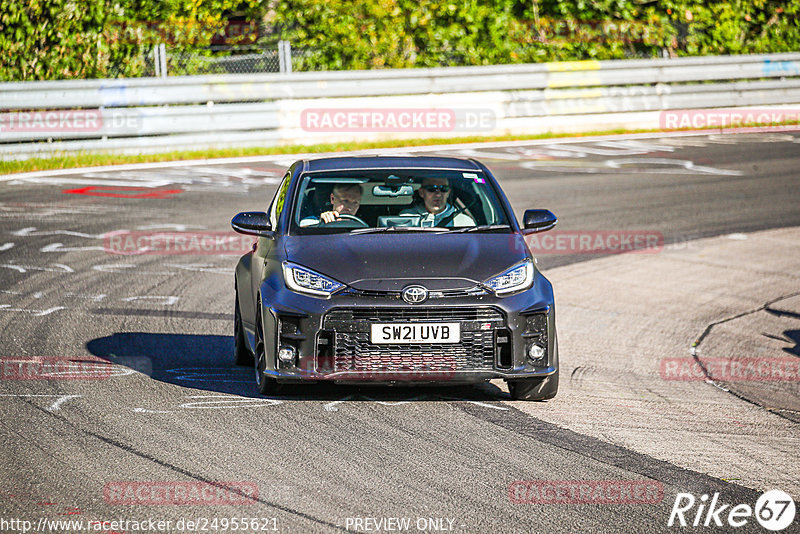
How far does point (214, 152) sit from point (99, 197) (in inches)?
172

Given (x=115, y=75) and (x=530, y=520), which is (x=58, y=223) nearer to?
(x=115, y=75)

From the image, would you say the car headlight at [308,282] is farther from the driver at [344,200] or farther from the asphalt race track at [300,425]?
the driver at [344,200]

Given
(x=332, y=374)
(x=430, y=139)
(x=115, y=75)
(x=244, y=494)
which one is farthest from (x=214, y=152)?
(x=244, y=494)

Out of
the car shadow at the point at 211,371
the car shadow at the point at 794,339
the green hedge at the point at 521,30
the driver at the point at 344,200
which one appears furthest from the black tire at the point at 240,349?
the green hedge at the point at 521,30

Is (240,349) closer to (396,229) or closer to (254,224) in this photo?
(254,224)

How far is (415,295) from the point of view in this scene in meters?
7.13

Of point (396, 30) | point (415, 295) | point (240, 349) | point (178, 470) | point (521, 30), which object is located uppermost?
point (396, 30)

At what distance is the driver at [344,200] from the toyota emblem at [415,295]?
1307 mm

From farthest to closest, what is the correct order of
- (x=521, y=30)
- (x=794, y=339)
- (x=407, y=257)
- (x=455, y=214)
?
(x=521, y=30), (x=794, y=339), (x=455, y=214), (x=407, y=257)

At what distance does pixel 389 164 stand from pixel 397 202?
0.39 meters

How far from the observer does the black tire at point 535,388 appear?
7516 millimetres

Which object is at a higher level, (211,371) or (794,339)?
(211,371)

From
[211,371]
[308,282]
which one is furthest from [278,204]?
[308,282]

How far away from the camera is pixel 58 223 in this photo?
15.2 metres
